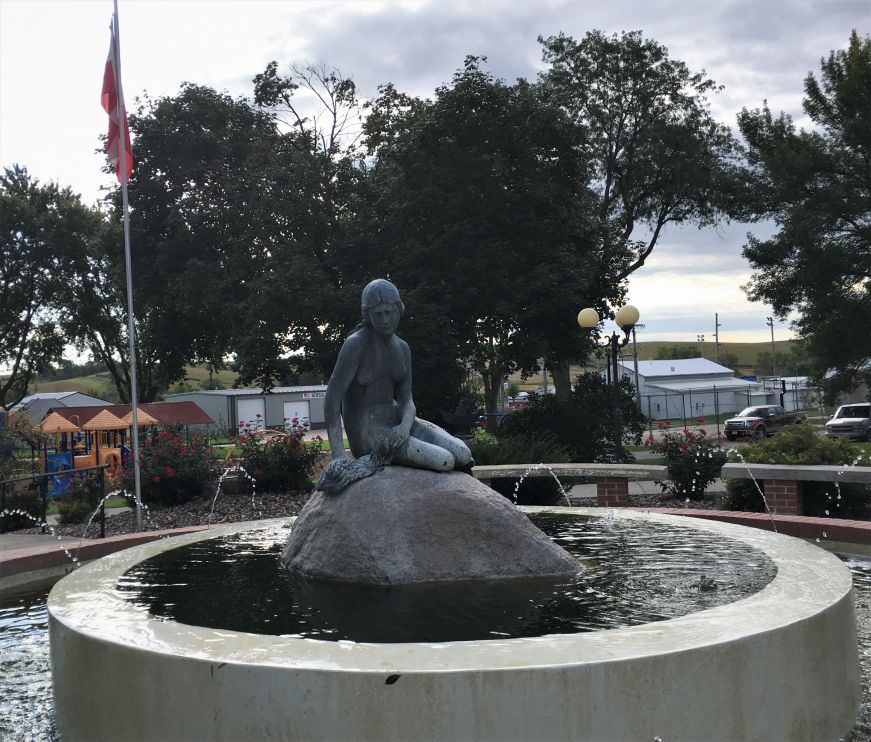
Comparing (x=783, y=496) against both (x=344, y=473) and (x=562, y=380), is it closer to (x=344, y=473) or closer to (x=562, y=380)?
(x=344, y=473)

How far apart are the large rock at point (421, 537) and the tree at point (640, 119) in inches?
948

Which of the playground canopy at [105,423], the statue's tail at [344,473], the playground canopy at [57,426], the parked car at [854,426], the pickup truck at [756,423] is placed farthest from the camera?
the pickup truck at [756,423]

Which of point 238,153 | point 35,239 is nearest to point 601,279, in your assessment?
point 238,153

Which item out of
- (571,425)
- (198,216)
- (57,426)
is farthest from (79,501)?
(198,216)

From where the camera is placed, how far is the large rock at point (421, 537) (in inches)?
204

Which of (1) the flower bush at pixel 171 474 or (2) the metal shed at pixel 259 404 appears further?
(2) the metal shed at pixel 259 404

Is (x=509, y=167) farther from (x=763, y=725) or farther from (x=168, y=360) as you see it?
(x=763, y=725)

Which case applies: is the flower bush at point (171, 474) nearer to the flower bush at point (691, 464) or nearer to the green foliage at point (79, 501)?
the green foliage at point (79, 501)

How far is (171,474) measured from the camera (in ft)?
46.1

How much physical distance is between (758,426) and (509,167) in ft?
58.6

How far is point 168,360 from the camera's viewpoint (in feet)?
101

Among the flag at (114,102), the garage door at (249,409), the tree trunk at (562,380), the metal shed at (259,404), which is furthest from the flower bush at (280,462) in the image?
the garage door at (249,409)

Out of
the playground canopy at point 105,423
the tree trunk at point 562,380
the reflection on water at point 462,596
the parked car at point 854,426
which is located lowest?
the parked car at point 854,426

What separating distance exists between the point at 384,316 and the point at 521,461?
7.98 meters
